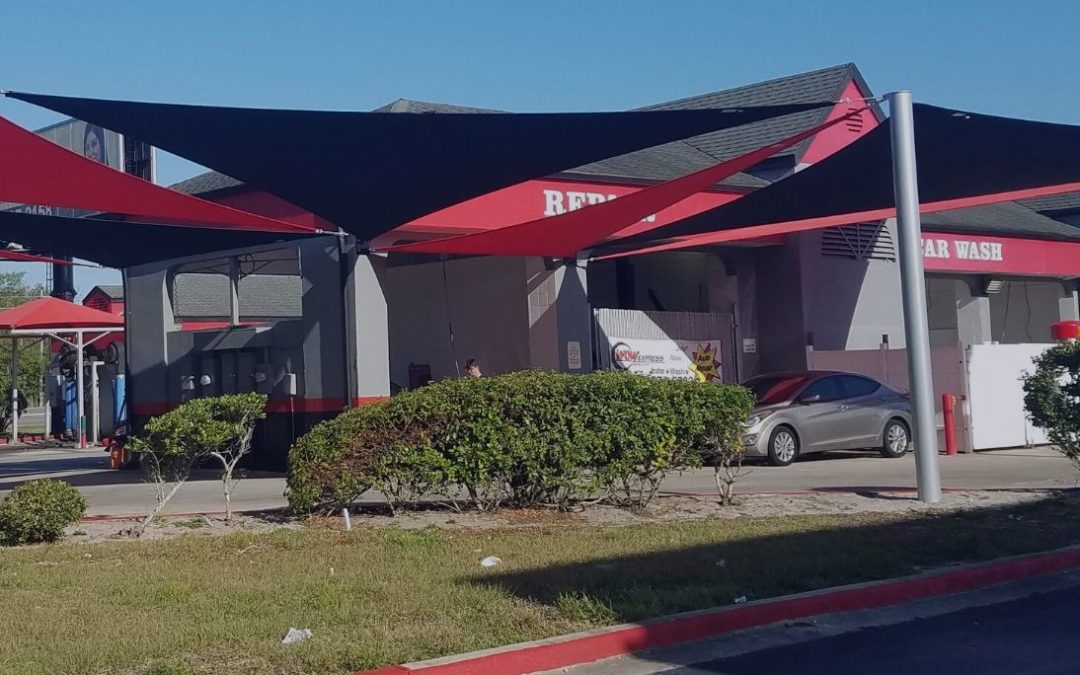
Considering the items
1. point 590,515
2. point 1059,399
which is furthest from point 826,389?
point 590,515

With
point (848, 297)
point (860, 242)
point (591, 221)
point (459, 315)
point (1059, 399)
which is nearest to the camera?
point (1059, 399)

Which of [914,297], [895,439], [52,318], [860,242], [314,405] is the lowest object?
[895,439]

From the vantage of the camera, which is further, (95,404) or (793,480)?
(95,404)

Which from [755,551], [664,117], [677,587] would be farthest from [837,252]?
[677,587]

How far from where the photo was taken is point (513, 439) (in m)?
12.2

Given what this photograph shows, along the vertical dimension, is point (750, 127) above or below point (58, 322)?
above

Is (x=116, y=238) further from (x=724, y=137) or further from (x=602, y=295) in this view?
(x=724, y=137)

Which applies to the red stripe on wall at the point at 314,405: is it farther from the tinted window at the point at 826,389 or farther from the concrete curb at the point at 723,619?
the concrete curb at the point at 723,619

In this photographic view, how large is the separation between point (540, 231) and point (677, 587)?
29.4ft

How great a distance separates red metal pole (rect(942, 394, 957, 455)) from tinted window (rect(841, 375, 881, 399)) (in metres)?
1.16

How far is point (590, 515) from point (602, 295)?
47.8 ft

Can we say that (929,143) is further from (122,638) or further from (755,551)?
(122,638)

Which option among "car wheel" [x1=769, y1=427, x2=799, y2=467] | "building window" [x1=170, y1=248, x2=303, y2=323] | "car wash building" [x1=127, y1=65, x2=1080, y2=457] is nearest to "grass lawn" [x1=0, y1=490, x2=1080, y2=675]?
"car wheel" [x1=769, y1=427, x2=799, y2=467]

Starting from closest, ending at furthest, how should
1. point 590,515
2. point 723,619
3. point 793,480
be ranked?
1. point 723,619
2. point 590,515
3. point 793,480
